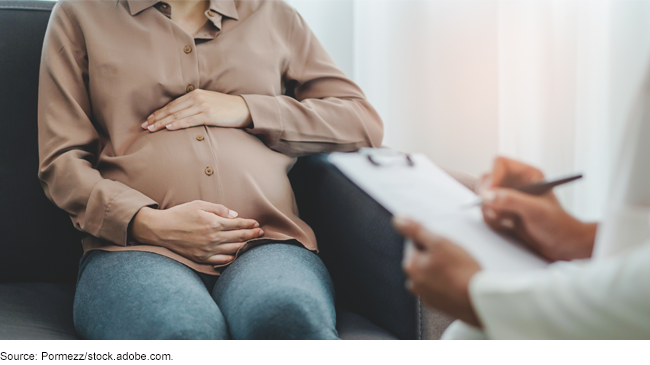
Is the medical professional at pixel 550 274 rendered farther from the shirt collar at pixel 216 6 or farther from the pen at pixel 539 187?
the shirt collar at pixel 216 6

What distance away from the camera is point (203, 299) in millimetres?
625

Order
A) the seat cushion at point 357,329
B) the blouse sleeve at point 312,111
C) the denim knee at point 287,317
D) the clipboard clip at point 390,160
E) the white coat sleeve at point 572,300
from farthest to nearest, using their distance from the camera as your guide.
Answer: the blouse sleeve at point 312,111 < the seat cushion at point 357,329 < the denim knee at point 287,317 < the clipboard clip at point 390,160 < the white coat sleeve at point 572,300

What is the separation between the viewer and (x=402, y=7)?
4.30ft

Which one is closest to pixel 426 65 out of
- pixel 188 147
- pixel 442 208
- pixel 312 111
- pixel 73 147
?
pixel 312 111

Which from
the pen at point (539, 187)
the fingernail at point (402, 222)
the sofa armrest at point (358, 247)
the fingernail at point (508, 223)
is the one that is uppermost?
the pen at point (539, 187)

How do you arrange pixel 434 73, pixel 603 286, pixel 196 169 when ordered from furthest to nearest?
1. pixel 434 73
2. pixel 196 169
3. pixel 603 286

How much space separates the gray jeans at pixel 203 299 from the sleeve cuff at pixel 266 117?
0.23m

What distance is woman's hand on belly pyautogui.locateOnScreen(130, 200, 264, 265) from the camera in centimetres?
74

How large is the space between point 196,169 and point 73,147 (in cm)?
21

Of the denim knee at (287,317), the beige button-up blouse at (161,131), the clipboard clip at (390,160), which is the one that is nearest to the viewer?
the clipboard clip at (390,160)

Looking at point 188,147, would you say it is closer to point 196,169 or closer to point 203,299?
point 196,169

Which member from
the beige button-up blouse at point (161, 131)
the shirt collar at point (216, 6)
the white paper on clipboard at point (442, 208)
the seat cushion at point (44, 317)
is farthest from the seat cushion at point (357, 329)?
the shirt collar at point (216, 6)

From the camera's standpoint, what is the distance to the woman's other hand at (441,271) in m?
0.33

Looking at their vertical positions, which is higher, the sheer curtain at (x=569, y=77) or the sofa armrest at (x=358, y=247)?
the sheer curtain at (x=569, y=77)
